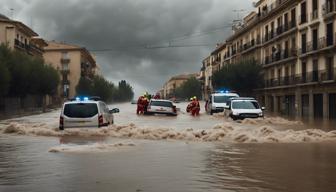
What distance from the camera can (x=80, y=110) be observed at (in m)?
17.6

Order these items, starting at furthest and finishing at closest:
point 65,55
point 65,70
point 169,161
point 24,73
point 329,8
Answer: point 65,70 < point 65,55 < point 24,73 < point 329,8 < point 169,161

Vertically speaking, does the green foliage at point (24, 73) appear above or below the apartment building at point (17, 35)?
below

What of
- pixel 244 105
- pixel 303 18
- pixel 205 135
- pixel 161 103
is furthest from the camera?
pixel 303 18

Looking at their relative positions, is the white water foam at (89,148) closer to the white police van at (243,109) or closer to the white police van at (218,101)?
the white police van at (243,109)

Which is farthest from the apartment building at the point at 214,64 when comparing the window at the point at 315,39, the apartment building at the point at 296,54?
the window at the point at 315,39

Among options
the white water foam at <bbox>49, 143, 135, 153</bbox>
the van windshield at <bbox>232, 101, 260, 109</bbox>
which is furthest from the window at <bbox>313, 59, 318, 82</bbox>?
the white water foam at <bbox>49, 143, 135, 153</bbox>

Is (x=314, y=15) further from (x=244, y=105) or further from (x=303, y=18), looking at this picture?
(x=244, y=105)

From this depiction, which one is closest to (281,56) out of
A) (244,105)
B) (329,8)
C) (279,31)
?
(279,31)

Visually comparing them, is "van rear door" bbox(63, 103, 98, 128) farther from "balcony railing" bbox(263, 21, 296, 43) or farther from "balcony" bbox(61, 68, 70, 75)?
"balcony" bbox(61, 68, 70, 75)

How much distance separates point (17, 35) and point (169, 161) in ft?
209

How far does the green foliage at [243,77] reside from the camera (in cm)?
6544

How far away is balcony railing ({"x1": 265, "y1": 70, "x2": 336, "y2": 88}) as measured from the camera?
148 ft

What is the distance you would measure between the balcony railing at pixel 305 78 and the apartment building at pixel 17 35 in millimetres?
31713

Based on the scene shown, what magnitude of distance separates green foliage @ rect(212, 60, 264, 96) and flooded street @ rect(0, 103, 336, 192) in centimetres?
4637
